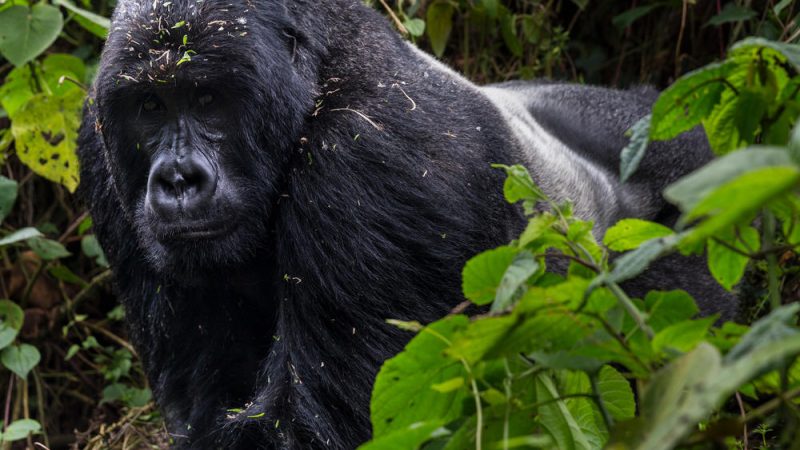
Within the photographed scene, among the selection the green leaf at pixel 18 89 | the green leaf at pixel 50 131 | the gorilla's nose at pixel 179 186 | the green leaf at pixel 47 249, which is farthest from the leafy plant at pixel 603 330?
the green leaf at pixel 18 89

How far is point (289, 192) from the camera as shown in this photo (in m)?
2.54

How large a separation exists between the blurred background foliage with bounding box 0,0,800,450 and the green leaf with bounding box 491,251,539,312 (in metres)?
2.20

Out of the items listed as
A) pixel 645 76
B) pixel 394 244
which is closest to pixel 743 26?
pixel 645 76

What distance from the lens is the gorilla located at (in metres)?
2.42

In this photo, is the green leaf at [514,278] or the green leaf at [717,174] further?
the green leaf at [514,278]

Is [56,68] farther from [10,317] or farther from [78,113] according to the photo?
[10,317]

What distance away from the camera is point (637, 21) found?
4.93 metres

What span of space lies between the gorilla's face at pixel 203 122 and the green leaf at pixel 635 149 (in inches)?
48.3

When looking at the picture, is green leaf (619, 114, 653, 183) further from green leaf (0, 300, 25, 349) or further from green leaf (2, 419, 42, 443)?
green leaf (0, 300, 25, 349)

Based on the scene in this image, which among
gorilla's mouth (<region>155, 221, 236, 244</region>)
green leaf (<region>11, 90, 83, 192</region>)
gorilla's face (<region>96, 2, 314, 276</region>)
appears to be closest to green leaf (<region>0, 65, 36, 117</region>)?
green leaf (<region>11, 90, 83, 192</region>)

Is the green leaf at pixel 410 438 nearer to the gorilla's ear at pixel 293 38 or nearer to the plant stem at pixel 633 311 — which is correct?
the plant stem at pixel 633 311

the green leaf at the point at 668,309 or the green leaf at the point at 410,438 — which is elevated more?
the green leaf at the point at 668,309

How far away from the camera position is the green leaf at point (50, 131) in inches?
143

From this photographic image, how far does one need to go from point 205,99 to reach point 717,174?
1.77m
